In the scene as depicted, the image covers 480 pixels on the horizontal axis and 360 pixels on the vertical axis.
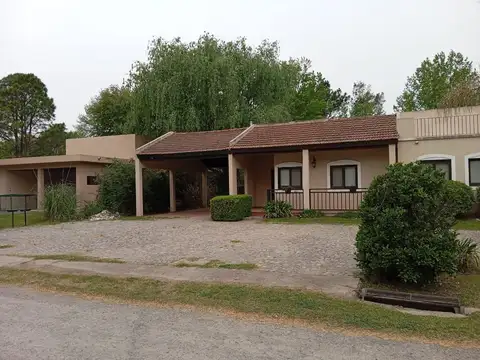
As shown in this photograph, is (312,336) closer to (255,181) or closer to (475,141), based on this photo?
(475,141)

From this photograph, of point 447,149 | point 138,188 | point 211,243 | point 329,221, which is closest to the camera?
point 211,243

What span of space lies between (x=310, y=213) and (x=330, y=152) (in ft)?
10.5

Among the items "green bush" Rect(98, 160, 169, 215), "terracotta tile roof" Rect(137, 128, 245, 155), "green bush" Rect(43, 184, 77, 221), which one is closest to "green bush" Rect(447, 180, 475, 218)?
"terracotta tile roof" Rect(137, 128, 245, 155)

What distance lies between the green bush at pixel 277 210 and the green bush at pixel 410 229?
36.7 feet

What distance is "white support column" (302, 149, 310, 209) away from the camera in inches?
701

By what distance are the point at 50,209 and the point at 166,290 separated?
48.5ft

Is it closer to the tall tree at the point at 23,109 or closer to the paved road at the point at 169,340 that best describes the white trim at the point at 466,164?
the paved road at the point at 169,340

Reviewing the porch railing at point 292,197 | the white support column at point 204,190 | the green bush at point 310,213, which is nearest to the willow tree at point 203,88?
the white support column at point 204,190

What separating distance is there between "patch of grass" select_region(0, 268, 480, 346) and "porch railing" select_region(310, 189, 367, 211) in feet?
41.2

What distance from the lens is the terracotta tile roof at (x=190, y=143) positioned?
65.0 ft

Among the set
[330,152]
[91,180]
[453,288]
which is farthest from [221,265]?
[91,180]

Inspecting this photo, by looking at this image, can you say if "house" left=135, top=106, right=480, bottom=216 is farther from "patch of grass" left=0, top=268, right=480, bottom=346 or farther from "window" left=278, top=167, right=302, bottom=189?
"patch of grass" left=0, top=268, right=480, bottom=346

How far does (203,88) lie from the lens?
26.0 metres

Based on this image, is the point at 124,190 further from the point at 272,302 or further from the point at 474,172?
the point at 272,302
